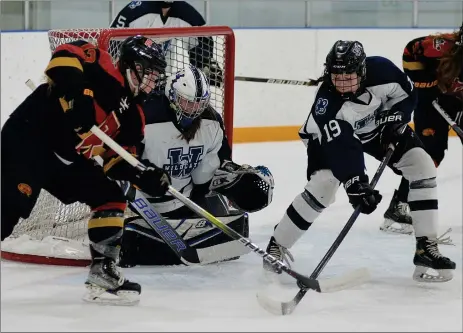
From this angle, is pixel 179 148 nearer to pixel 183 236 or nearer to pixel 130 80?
pixel 183 236

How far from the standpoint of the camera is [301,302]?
3012 millimetres

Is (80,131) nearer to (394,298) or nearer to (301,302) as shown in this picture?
(301,302)

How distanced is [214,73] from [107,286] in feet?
3.89

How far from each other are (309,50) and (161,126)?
2994 mm

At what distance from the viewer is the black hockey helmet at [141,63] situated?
2857 mm

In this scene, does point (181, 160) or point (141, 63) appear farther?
point (181, 160)

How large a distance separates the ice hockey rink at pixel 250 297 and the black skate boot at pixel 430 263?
0.09 ft

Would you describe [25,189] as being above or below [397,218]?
above

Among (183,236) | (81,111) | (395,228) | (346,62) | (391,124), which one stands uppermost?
(346,62)

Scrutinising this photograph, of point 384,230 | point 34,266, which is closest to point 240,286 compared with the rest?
point 34,266

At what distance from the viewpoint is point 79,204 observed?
144 inches

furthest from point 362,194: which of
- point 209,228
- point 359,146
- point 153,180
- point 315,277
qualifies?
point 153,180

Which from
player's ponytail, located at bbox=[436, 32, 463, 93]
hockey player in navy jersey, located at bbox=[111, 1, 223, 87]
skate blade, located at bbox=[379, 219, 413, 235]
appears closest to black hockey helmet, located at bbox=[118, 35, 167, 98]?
player's ponytail, located at bbox=[436, 32, 463, 93]

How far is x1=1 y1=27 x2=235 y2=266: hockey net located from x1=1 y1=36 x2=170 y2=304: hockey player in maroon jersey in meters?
0.48
